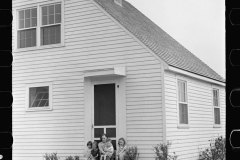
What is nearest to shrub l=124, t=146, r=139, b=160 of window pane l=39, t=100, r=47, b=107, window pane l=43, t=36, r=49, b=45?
window pane l=39, t=100, r=47, b=107

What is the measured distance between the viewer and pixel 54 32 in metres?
12.2

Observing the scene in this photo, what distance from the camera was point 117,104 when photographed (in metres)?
10.7

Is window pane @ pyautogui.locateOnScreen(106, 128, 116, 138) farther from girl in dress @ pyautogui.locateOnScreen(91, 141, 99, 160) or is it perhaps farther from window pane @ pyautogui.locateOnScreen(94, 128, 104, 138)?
girl in dress @ pyautogui.locateOnScreen(91, 141, 99, 160)

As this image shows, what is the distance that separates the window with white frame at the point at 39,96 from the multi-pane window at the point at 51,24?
1.58 metres

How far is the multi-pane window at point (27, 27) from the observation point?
12.7m

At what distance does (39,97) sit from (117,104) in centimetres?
313

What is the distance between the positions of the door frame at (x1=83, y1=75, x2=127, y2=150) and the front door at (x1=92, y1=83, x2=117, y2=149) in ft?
0.43

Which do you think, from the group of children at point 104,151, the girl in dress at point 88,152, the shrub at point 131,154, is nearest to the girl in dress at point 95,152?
the group of children at point 104,151

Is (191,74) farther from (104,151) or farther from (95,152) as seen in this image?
(95,152)

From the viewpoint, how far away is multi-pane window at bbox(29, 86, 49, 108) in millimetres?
12086

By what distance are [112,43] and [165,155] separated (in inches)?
149

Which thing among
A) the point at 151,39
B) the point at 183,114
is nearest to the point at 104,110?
the point at 183,114
